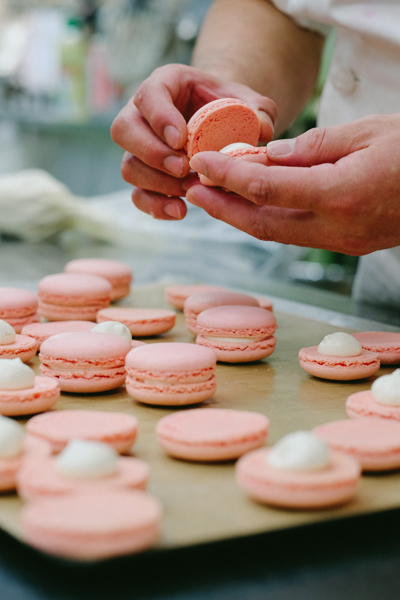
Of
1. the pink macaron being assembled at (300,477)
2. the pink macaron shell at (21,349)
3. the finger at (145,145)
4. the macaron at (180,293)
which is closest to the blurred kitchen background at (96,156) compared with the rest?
the macaron at (180,293)

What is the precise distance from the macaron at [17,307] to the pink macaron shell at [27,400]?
1.73ft

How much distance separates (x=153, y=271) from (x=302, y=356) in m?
1.21

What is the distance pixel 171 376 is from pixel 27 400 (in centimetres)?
25

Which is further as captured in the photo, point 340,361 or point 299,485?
point 340,361

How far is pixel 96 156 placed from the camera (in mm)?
3816

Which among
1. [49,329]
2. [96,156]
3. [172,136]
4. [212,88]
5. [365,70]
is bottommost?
[49,329]

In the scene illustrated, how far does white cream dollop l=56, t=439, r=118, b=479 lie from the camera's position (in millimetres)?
817

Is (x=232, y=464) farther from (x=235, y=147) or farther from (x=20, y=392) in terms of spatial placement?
(x=235, y=147)

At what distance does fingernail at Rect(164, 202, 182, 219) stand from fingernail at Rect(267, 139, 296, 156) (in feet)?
1.55

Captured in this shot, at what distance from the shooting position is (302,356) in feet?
4.77

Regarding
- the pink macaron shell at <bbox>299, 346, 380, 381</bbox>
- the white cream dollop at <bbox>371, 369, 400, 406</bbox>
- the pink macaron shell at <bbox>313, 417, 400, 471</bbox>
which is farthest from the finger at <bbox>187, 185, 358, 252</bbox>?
the pink macaron shell at <bbox>313, 417, 400, 471</bbox>

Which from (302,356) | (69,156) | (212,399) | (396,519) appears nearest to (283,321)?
(302,356)

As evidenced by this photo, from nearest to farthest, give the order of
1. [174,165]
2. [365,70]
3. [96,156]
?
[174,165] → [365,70] → [96,156]

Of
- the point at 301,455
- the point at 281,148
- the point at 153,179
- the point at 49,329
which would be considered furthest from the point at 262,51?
the point at 301,455
